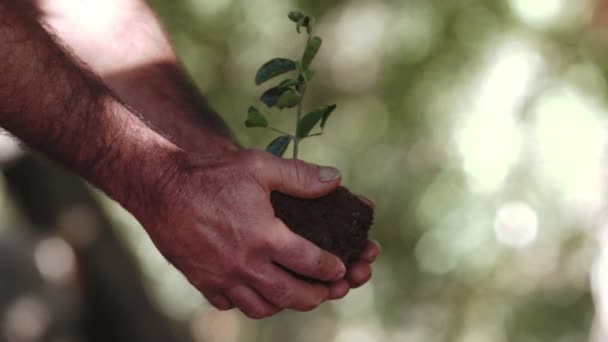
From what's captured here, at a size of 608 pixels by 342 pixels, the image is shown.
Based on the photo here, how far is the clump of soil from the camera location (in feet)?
8.21

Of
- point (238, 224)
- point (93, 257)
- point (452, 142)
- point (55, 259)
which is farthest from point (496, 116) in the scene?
point (238, 224)

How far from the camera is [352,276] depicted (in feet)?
8.51

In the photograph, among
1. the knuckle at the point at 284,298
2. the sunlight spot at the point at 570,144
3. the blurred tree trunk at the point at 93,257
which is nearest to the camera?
the knuckle at the point at 284,298

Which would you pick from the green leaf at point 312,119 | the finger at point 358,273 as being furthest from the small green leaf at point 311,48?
the finger at point 358,273

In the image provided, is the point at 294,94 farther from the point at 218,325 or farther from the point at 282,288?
the point at 218,325

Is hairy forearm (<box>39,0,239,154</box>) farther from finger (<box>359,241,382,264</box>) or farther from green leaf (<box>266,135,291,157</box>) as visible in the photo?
finger (<box>359,241,382,264</box>)

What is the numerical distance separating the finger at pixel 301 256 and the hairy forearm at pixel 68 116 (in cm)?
29

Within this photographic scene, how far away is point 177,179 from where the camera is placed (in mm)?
2449

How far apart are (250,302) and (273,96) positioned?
18.5 inches

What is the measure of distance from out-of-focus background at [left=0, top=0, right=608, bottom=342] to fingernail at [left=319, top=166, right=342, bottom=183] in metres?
3.54

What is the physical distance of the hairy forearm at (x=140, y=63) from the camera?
2.98 metres

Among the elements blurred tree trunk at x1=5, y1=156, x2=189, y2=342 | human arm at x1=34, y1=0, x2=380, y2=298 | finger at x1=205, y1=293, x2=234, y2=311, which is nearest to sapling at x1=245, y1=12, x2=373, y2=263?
finger at x1=205, y1=293, x2=234, y2=311

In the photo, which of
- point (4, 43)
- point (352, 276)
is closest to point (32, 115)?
point (4, 43)

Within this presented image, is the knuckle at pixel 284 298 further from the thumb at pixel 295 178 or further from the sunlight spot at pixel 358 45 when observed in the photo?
the sunlight spot at pixel 358 45
